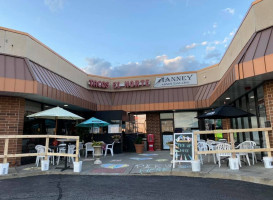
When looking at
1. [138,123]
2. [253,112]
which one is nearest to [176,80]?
[138,123]

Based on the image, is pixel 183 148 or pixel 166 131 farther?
pixel 166 131

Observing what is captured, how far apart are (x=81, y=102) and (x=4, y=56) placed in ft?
15.6

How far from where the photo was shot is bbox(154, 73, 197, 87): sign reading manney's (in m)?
15.4

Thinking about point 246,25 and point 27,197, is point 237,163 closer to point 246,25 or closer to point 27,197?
point 246,25

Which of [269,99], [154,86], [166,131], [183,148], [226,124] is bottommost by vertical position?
[183,148]

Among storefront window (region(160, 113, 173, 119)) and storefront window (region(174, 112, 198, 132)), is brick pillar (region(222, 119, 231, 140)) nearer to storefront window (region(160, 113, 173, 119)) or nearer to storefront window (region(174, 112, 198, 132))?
storefront window (region(174, 112, 198, 132))

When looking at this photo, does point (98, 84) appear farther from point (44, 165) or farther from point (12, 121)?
point (44, 165)

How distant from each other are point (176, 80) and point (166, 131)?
159 inches

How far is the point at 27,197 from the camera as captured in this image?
459 cm

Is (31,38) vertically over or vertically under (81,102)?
over

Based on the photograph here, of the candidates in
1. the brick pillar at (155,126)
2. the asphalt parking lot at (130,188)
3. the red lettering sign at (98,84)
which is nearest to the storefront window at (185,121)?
the brick pillar at (155,126)

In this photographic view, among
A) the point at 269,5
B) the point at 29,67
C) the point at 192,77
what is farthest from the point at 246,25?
the point at 29,67

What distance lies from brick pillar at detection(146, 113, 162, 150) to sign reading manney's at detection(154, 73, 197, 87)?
97.2 inches

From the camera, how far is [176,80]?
15664 mm
